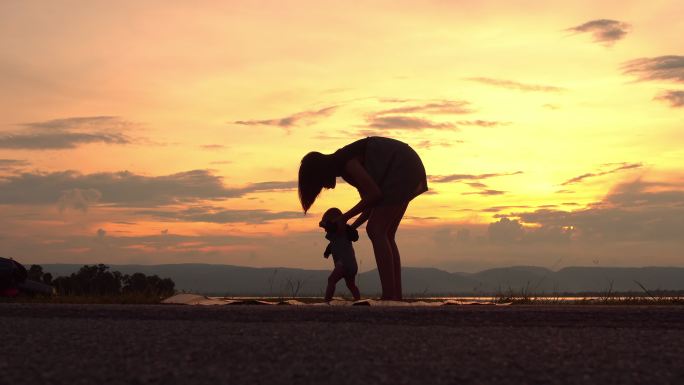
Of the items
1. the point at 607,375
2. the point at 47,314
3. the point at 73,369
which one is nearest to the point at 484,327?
the point at 607,375

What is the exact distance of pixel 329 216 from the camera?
11258 millimetres

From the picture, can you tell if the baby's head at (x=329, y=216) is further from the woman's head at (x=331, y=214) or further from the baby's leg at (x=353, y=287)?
the baby's leg at (x=353, y=287)

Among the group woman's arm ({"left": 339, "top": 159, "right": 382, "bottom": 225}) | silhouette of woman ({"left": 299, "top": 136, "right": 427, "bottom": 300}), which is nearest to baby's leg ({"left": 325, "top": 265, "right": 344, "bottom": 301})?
silhouette of woman ({"left": 299, "top": 136, "right": 427, "bottom": 300})

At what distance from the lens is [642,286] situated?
11.5 metres

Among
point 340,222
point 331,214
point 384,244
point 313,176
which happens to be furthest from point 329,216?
point 384,244

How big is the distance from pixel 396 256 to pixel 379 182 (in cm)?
94

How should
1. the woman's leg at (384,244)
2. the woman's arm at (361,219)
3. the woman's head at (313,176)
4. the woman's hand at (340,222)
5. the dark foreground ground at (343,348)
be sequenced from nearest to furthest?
the dark foreground ground at (343,348), the woman's leg at (384,244), the woman's head at (313,176), the woman's hand at (340,222), the woman's arm at (361,219)

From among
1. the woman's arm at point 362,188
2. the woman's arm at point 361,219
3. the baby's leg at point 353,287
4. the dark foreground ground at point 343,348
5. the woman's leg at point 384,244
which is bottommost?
the dark foreground ground at point 343,348

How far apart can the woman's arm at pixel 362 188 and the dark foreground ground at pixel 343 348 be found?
3.25m

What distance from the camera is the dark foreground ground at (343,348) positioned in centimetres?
387

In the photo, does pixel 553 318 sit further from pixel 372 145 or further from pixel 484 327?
pixel 372 145

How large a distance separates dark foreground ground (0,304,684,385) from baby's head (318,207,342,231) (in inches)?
159

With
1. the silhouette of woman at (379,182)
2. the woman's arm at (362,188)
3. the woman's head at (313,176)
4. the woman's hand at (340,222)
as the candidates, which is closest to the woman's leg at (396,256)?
the silhouette of woman at (379,182)

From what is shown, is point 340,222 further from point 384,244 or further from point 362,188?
point 384,244
